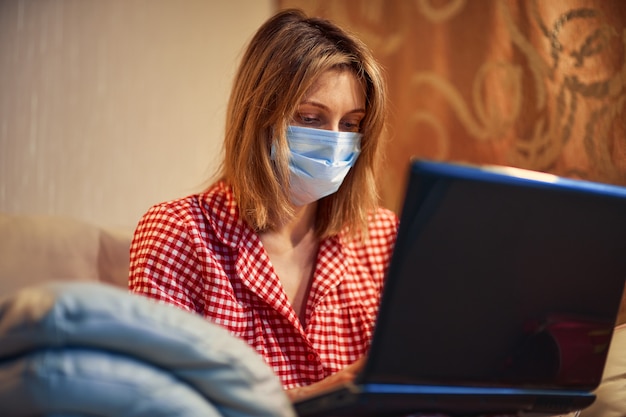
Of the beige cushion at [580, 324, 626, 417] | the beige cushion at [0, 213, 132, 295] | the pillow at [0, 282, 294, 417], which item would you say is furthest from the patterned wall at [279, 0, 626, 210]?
the pillow at [0, 282, 294, 417]

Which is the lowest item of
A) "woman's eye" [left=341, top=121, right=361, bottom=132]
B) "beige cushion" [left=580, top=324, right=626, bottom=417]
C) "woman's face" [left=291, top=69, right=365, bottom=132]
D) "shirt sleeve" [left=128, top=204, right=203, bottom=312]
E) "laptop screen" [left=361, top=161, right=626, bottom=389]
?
"beige cushion" [left=580, top=324, right=626, bottom=417]

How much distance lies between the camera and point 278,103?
4.95ft

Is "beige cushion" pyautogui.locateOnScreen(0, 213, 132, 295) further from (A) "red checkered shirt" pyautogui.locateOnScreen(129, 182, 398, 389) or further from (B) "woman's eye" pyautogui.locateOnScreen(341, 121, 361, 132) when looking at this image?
(B) "woman's eye" pyautogui.locateOnScreen(341, 121, 361, 132)

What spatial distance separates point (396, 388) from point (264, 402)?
175mm

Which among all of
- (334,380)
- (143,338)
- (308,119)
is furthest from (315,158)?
(143,338)

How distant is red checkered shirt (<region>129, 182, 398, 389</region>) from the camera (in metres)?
1.44

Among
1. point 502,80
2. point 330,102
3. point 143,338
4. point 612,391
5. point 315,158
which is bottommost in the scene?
point 612,391

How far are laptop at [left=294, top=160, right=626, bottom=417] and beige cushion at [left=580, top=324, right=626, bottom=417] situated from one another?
313 mm

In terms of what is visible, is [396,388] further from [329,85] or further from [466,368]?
[329,85]

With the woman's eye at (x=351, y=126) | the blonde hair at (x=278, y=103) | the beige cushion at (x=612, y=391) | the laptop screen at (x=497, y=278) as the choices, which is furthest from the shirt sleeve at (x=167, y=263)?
the beige cushion at (x=612, y=391)

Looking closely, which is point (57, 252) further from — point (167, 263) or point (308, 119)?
point (308, 119)

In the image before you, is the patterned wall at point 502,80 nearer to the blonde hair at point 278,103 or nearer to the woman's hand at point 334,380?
the blonde hair at point 278,103

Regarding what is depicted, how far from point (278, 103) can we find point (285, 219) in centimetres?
25

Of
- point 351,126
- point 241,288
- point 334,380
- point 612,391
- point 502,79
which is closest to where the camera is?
point 334,380
